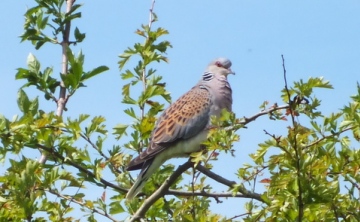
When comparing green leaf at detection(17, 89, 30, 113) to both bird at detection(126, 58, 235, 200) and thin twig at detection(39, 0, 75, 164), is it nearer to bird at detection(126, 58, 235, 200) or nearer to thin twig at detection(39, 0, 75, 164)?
thin twig at detection(39, 0, 75, 164)

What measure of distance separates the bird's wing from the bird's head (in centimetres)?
32

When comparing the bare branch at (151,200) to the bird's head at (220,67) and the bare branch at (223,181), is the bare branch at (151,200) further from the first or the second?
the bird's head at (220,67)

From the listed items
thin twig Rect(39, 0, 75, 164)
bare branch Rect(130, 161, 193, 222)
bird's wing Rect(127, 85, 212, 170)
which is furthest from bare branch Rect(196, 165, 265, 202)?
bird's wing Rect(127, 85, 212, 170)

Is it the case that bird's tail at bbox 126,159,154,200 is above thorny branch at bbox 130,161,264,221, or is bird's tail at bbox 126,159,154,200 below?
above

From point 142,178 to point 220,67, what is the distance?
213 cm

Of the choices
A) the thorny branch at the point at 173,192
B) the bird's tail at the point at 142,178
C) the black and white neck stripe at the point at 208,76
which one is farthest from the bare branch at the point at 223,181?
the black and white neck stripe at the point at 208,76

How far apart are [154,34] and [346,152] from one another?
1.85 m

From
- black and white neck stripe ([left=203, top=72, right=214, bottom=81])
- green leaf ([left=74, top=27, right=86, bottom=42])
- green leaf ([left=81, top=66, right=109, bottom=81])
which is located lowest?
green leaf ([left=81, top=66, right=109, bottom=81])

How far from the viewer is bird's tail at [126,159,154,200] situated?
217 inches

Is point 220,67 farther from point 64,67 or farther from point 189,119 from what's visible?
point 64,67

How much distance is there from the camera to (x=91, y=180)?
206 inches

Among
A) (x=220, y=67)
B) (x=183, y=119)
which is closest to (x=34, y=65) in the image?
(x=183, y=119)

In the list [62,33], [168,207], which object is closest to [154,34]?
[62,33]

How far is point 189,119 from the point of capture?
6.89 m
